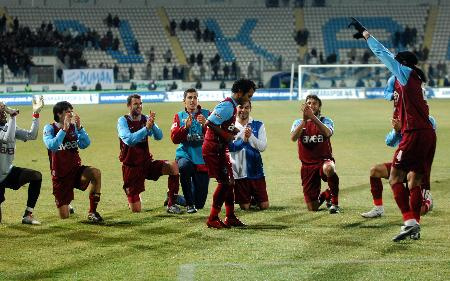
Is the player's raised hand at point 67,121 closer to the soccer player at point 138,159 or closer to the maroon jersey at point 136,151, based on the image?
the soccer player at point 138,159

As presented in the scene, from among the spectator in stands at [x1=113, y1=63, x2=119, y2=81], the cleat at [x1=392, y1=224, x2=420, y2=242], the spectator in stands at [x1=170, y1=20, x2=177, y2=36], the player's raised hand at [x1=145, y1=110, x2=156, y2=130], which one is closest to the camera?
the cleat at [x1=392, y1=224, x2=420, y2=242]

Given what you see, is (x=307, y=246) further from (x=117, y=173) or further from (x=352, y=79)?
(x=352, y=79)

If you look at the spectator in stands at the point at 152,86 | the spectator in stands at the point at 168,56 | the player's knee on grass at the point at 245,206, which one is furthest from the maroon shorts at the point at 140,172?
the spectator in stands at the point at 168,56

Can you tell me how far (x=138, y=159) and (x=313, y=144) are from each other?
2.46 meters

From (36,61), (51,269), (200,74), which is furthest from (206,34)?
(51,269)

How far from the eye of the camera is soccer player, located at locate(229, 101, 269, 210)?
39.4 feet

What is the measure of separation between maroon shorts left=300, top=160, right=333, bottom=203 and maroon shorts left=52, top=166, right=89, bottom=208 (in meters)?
3.03

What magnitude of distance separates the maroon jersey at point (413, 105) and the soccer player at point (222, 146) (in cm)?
Result: 188

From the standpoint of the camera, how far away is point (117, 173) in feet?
56.3

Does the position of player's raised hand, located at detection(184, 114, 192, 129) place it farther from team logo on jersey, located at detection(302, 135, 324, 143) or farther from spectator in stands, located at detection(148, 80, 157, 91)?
spectator in stands, located at detection(148, 80, 157, 91)

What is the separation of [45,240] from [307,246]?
2884mm

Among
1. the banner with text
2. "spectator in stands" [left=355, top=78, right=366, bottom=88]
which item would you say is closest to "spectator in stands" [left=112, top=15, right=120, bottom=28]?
the banner with text

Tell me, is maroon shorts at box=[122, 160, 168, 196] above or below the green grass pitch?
above

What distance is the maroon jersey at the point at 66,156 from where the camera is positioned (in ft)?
36.7
